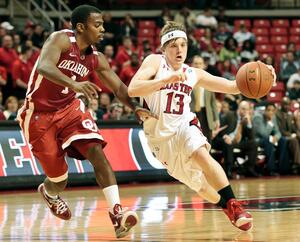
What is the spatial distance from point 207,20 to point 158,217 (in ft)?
49.5

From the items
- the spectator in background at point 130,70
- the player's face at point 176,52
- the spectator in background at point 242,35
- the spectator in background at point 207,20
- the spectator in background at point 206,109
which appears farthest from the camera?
the spectator in background at point 207,20

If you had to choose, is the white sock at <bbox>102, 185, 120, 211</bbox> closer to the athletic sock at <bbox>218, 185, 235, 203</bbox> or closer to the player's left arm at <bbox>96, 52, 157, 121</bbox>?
the player's left arm at <bbox>96, 52, 157, 121</bbox>

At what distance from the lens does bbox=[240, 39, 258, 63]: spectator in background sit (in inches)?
846

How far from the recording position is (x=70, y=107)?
24.2ft

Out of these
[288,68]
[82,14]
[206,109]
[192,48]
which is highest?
[82,14]

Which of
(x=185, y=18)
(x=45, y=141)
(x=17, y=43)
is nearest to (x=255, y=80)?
(x=45, y=141)

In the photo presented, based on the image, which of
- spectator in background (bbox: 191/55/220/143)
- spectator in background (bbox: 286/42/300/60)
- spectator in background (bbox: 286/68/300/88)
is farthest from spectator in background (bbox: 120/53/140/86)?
spectator in background (bbox: 286/42/300/60)

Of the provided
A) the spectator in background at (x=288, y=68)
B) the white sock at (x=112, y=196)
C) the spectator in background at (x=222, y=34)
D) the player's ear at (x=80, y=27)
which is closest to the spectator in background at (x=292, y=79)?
the spectator in background at (x=288, y=68)

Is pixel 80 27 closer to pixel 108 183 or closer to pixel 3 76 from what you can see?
pixel 108 183

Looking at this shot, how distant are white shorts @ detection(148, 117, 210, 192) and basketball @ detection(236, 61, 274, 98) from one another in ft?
1.76

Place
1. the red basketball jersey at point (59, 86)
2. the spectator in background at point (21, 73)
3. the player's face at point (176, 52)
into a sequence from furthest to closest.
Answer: the spectator in background at point (21, 73) → the player's face at point (176, 52) → the red basketball jersey at point (59, 86)

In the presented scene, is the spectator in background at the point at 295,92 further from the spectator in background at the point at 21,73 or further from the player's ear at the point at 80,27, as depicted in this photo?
the player's ear at the point at 80,27

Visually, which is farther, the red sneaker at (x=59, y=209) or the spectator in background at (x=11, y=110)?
the spectator in background at (x=11, y=110)

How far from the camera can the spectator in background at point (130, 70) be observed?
659 inches
